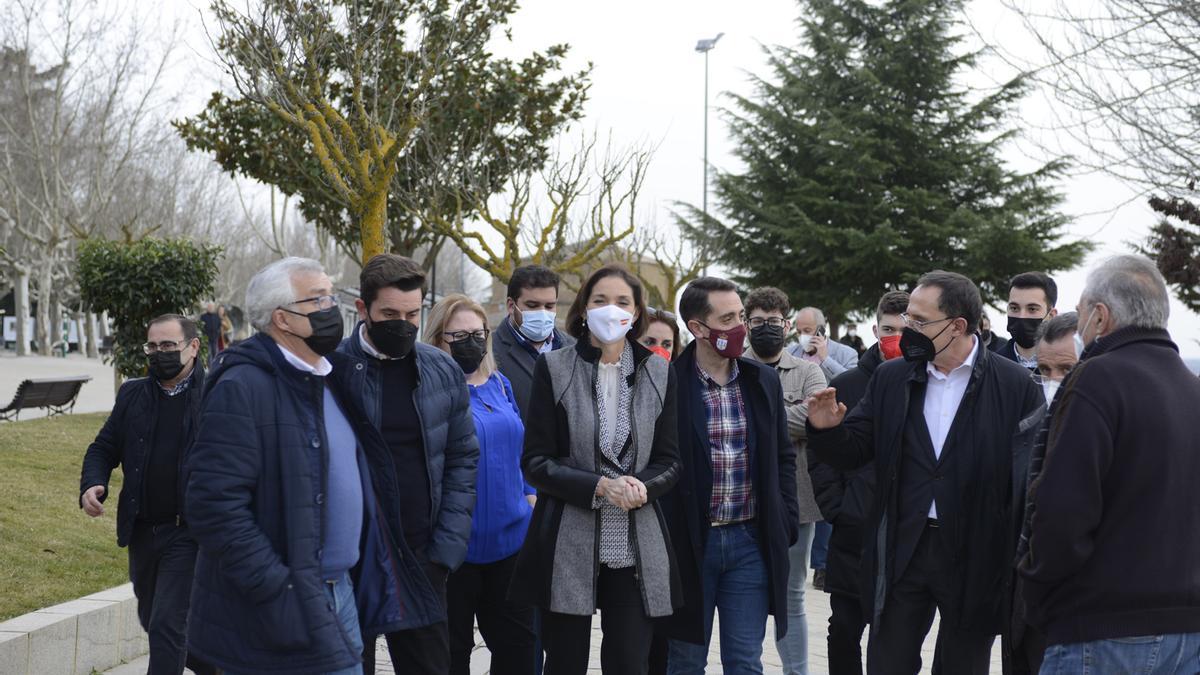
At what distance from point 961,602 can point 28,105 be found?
3708cm

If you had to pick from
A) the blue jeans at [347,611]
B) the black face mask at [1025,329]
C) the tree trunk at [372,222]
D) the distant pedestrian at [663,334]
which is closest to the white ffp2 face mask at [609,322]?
the blue jeans at [347,611]

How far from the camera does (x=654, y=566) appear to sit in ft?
15.1

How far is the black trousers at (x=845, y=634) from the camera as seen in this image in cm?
560

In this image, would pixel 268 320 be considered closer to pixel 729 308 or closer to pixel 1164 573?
pixel 729 308

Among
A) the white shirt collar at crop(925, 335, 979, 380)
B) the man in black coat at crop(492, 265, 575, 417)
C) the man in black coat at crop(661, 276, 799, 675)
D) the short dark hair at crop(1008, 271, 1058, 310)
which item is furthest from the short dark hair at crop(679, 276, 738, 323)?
the short dark hair at crop(1008, 271, 1058, 310)

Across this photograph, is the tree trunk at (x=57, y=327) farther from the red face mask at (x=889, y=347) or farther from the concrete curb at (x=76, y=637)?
the red face mask at (x=889, y=347)

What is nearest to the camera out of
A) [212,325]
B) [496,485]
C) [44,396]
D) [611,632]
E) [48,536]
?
[611,632]

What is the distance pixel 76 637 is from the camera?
21.1 feet

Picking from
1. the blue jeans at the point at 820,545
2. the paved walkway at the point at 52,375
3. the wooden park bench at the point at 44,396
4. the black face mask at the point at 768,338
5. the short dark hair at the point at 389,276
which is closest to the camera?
the short dark hair at the point at 389,276

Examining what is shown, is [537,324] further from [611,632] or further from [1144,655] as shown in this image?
[1144,655]

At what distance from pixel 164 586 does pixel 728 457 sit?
2.73 meters

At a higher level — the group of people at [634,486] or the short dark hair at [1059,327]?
the short dark hair at [1059,327]

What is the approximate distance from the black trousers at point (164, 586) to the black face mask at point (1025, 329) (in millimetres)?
4435

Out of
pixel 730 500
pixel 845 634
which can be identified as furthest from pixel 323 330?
pixel 845 634
